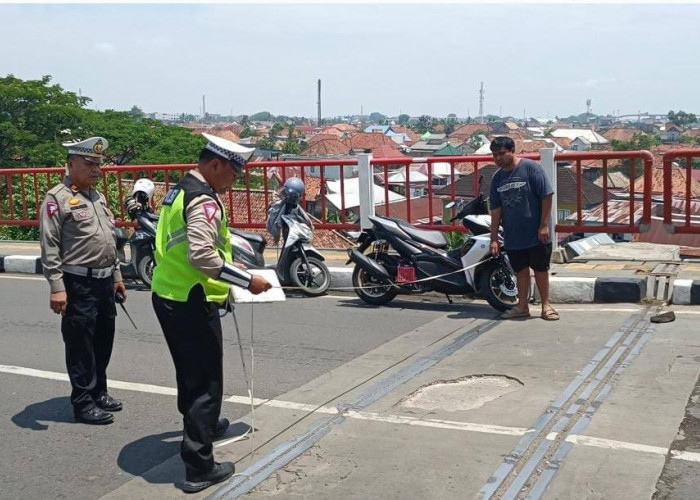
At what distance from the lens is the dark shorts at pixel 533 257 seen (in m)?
7.76

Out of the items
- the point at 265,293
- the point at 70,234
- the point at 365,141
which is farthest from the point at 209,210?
the point at 365,141

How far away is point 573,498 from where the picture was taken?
401 centimetres

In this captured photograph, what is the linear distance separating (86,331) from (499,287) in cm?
427

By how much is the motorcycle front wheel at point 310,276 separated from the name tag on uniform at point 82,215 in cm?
419

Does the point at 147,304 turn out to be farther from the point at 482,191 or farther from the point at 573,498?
the point at 573,498

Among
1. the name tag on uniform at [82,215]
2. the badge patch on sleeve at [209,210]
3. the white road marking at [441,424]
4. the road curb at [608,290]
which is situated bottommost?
the white road marking at [441,424]

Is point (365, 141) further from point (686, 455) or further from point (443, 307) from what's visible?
point (686, 455)

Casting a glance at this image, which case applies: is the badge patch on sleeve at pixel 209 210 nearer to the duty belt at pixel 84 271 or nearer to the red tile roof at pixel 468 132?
the duty belt at pixel 84 271

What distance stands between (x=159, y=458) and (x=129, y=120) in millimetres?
53324

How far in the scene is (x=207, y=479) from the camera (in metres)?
4.31

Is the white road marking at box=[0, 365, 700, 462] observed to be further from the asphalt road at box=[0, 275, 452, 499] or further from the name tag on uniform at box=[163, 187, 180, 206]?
the name tag on uniform at box=[163, 187, 180, 206]

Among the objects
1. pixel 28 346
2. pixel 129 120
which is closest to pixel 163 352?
pixel 28 346

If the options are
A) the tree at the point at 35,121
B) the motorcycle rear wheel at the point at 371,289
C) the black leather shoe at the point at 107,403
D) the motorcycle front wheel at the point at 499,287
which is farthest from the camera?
the tree at the point at 35,121

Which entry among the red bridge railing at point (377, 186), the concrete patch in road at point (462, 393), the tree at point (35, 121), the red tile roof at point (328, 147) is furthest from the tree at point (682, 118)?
the concrete patch in road at point (462, 393)
